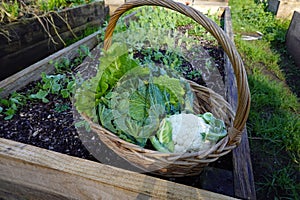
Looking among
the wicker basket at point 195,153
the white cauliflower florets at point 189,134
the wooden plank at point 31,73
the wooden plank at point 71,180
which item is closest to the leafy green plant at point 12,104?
the wooden plank at point 31,73

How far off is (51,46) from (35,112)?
118 centimetres

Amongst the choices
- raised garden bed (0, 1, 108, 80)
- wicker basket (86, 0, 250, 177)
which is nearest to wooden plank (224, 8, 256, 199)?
wicker basket (86, 0, 250, 177)

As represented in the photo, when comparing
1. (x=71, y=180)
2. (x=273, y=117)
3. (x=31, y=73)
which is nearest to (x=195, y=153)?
(x=71, y=180)

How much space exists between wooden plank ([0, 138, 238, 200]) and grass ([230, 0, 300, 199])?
2.93 feet

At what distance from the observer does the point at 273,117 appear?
77.6 inches

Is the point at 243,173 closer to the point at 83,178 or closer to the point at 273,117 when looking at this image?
the point at 83,178

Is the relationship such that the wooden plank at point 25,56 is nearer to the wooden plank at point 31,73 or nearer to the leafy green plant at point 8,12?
the leafy green plant at point 8,12

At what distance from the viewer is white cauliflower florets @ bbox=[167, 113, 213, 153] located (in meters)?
0.97

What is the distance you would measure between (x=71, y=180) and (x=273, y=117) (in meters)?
1.74

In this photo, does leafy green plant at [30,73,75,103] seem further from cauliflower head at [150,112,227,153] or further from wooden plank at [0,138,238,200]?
cauliflower head at [150,112,227,153]

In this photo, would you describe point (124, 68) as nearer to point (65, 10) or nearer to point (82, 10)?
point (65, 10)

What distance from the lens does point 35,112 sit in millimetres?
1362

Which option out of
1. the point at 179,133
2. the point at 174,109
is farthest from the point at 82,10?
the point at 179,133

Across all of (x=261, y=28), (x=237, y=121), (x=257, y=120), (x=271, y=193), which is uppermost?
(x=237, y=121)
